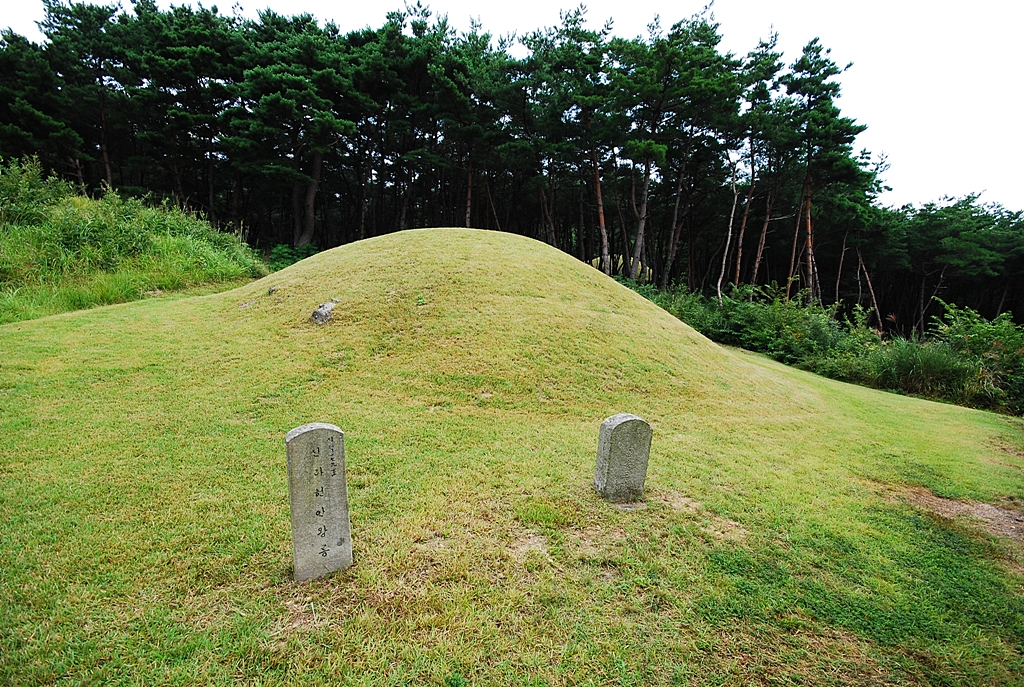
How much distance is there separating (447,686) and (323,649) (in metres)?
0.56

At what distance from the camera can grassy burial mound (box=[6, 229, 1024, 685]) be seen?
1.85 metres

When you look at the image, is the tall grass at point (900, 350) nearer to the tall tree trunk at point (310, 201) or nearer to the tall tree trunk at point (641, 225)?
the tall tree trunk at point (641, 225)

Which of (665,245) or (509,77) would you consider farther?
(665,245)

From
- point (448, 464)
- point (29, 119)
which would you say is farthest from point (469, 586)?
point (29, 119)

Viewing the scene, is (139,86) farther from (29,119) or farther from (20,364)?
(20,364)

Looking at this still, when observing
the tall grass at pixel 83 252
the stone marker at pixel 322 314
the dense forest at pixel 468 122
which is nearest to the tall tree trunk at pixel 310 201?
the dense forest at pixel 468 122

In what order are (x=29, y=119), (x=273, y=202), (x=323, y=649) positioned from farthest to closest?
(x=273, y=202) → (x=29, y=119) → (x=323, y=649)

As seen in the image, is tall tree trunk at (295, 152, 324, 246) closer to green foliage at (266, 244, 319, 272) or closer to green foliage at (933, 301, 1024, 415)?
green foliage at (266, 244, 319, 272)

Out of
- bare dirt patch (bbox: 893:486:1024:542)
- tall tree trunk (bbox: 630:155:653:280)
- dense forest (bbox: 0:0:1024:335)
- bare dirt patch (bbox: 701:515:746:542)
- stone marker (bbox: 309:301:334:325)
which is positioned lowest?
bare dirt patch (bbox: 893:486:1024:542)

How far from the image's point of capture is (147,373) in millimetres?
5051

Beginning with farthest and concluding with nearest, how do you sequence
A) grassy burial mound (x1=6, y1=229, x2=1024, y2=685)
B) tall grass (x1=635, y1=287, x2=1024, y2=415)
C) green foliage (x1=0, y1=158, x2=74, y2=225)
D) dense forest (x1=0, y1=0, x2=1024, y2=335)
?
Answer: dense forest (x1=0, y1=0, x2=1024, y2=335) < green foliage (x1=0, y1=158, x2=74, y2=225) < tall grass (x1=635, y1=287, x2=1024, y2=415) < grassy burial mound (x1=6, y1=229, x2=1024, y2=685)

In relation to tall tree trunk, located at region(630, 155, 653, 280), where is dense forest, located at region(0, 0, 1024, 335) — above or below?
above

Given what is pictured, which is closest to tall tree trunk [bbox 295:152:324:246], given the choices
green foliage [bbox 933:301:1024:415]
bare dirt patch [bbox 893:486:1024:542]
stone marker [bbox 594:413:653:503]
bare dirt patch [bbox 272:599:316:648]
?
stone marker [bbox 594:413:653:503]

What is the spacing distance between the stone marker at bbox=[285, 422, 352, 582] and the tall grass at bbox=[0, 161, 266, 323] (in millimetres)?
8245
